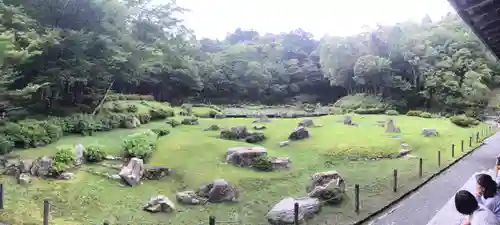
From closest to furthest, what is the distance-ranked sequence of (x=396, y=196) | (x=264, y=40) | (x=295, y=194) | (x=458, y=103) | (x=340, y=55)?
1. (x=396, y=196)
2. (x=295, y=194)
3. (x=458, y=103)
4. (x=340, y=55)
5. (x=264, y=40)

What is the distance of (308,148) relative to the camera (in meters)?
16.8

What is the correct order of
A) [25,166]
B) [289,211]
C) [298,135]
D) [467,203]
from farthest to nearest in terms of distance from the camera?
[298,135] < [25,166] < [289,211] < [467,203]

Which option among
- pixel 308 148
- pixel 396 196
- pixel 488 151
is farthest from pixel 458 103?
pixel 396 196

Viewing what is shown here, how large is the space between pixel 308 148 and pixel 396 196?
6777mm

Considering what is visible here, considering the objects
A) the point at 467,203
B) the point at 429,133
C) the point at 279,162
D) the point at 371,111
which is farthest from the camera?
the point at 371,111

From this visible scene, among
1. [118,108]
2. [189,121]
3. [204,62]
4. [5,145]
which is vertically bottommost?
[189,121]

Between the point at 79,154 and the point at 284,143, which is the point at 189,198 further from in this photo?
the point at 284,143

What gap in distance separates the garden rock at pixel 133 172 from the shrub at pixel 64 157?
1564 mm

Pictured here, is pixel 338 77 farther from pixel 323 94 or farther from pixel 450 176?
pixel 450 176

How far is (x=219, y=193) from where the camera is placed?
33.7 feet

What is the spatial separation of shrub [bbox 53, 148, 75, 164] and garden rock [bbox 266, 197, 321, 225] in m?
6.27

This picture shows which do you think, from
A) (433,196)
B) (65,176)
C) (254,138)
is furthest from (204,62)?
(433,196)

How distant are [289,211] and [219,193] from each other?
231cm

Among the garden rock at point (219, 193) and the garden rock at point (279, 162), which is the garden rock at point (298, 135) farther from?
the garden rock at point (219, 193)
